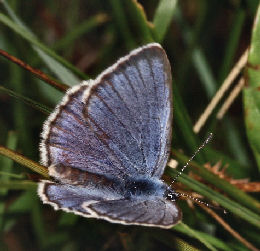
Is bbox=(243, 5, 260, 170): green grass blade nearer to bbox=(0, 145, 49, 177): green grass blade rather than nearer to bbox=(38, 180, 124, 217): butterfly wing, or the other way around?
bbox=(38, 180, 124, 217): butterfly wing

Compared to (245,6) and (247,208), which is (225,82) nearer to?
(245,6)

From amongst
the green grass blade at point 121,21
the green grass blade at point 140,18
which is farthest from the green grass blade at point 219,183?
the green grass blade at point 121,21

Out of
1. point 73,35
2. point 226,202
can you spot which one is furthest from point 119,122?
point 73,35

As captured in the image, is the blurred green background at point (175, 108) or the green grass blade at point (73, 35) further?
the green grass blade at point (73, 35)

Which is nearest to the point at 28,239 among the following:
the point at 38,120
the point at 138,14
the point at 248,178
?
the point at 38,120

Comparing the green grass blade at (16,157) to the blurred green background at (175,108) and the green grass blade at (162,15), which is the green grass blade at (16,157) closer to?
the blurred green background at (175,108)

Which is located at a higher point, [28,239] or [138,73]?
[138,73]

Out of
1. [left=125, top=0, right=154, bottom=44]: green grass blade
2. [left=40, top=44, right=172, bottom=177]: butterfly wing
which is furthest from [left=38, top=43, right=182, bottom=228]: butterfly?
[left=125, top=0, right=154, bottom=44]: green grass blade
